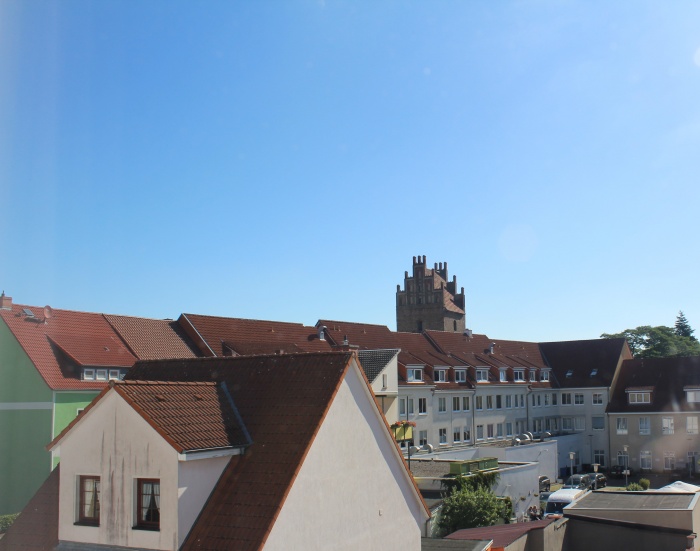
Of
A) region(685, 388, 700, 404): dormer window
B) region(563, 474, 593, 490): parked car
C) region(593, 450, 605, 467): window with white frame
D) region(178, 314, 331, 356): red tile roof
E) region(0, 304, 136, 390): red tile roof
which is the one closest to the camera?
region(0, 304, 136, 390): red tile roof

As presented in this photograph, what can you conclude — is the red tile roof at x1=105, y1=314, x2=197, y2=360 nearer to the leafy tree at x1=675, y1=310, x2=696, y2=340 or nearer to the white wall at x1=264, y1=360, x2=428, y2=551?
the white wall at x1=264, y1=360, x2=428, y2=551

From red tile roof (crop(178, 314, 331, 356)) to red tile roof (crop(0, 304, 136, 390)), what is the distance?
214 inches

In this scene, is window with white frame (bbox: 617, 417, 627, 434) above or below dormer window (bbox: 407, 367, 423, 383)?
below

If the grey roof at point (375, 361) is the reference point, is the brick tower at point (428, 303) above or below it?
above

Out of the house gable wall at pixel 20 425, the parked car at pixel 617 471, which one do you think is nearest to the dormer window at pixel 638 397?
the parked car at pixel 617 471

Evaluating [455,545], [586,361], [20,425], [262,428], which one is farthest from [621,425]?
[262,428]

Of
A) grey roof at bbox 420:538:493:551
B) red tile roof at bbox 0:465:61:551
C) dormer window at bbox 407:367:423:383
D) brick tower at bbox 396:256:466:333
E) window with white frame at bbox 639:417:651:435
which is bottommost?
grey roof at bbox 420:538:493:551

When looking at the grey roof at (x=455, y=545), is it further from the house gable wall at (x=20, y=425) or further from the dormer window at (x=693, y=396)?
the dormer window at (x=693, y=396)

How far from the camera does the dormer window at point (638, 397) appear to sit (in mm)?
61469

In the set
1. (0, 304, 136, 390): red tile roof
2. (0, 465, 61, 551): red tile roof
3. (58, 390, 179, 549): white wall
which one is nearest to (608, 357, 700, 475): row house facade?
(0, 304, 136, 390): red tile roof

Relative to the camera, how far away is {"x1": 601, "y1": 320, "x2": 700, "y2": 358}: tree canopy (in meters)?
86.8

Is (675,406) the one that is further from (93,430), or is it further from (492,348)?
(93,430)

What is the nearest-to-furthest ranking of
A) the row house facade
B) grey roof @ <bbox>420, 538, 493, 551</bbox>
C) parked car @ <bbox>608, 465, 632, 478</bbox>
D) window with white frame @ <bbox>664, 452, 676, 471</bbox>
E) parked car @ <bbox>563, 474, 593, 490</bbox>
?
grey roof @ <bbox>420, 538, 493, 551</bbox> < parked car @ <bbox>563, 474, 593, 490</bbox> < the row house facade < window with white frame @ <bbox>664, 452, 676, 471</bbox> < parked car @ <bbox>608, 465, 632, 478</bbox>

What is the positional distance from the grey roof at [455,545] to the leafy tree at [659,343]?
237 ft
